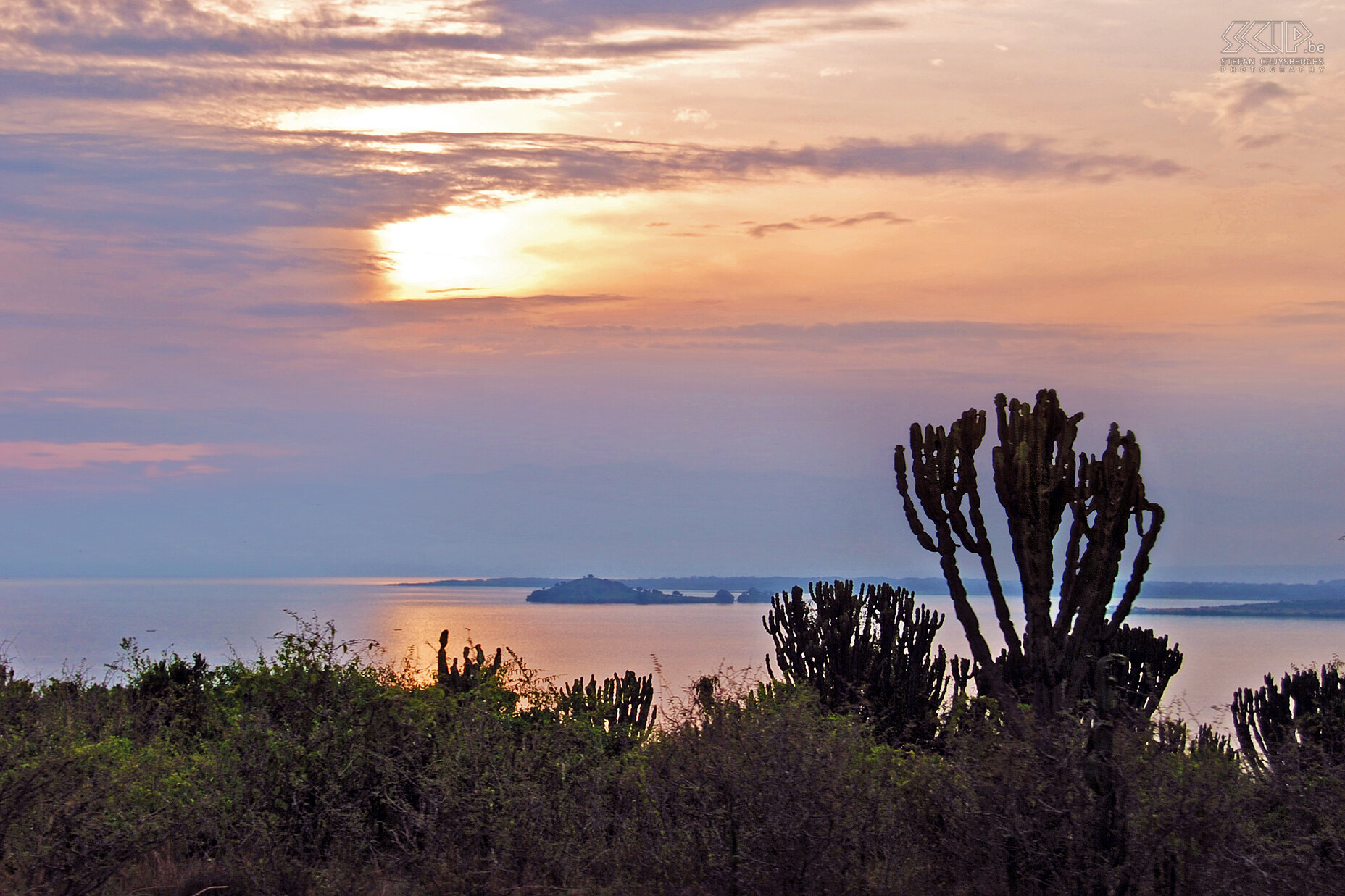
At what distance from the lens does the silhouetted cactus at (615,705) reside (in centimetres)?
1351

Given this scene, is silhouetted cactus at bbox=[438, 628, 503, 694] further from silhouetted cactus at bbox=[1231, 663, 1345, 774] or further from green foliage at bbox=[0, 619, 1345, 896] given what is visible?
silhouetted cactus at bbox=[1231, 663, 1345, 774]

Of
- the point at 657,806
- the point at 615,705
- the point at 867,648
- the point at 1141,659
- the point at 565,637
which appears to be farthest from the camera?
the point at 565,637

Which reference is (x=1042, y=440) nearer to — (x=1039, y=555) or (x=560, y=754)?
(x=1039, y=555)

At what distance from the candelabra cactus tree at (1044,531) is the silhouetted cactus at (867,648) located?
14.6 ft

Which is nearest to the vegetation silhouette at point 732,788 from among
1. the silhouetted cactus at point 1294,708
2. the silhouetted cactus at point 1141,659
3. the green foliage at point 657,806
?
the green foliage at point 657,806

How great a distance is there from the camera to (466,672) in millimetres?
15492

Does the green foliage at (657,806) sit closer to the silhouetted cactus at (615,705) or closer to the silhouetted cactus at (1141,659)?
the silhouetted cactus at (615,705)

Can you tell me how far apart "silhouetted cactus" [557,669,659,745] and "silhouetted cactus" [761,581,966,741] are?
82.8 inches

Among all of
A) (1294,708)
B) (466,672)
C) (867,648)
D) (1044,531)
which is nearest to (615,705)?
(466,672)

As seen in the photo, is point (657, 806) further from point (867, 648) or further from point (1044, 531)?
point (867, 648)

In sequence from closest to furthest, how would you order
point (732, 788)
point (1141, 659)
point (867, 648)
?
point (732, 788), point (867, 648), point (1141, 659)

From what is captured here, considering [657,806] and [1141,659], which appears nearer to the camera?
[657,806]

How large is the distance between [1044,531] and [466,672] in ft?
26.2

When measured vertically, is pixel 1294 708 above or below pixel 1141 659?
below
